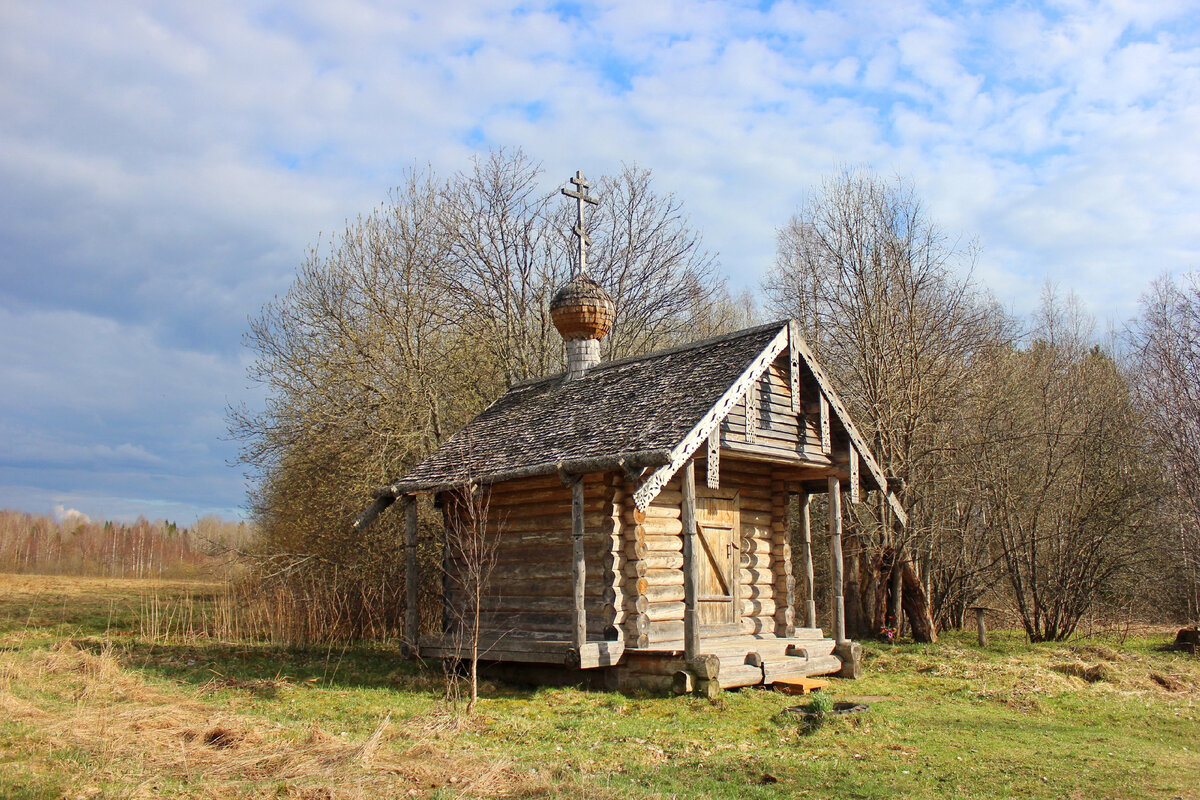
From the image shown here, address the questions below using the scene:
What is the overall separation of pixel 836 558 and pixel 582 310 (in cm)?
677

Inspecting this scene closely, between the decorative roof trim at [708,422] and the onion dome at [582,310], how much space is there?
409 centimetres

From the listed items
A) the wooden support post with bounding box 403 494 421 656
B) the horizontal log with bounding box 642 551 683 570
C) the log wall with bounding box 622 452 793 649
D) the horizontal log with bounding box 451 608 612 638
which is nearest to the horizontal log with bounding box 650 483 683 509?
the log wall with bounding box 622 452 793 649

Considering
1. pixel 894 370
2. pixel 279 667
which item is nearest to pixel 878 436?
pixel 894 370

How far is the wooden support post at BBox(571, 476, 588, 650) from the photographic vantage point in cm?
1313

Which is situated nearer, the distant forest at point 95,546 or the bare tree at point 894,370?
the bare tree at point 894,370

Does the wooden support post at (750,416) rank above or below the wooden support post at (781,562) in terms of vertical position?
above

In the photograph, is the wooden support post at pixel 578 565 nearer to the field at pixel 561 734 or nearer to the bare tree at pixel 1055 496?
the field at pixel 561 734

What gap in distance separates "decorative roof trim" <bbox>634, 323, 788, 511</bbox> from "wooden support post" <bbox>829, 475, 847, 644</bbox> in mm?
3121

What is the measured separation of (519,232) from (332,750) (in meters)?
19.9

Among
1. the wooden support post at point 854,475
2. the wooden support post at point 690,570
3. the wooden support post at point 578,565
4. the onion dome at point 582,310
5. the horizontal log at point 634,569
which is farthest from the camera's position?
the onion dome at point 582,310

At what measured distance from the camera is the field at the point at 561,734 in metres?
7.59

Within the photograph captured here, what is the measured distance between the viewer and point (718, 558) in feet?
51.4

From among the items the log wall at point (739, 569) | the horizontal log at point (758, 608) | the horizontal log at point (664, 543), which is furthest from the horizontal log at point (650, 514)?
the horizontal log at point (758, 608)

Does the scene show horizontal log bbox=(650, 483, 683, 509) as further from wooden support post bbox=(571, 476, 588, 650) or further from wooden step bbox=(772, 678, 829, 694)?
wooden step bbox=(772, 678, 829, 694)
